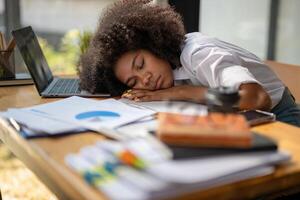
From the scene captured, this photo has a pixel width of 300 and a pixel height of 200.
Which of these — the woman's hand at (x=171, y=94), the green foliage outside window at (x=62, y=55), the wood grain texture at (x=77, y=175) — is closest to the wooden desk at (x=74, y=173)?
the wood grain texture at (x=77, y=175)

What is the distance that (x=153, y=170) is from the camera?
0.54 m

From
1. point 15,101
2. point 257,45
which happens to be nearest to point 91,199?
point 15,101

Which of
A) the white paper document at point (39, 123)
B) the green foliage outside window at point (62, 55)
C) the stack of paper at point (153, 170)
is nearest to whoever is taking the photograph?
the stack of paper at point (153, 170)

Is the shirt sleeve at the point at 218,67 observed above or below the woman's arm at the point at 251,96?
above

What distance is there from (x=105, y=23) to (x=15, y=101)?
396 millimetres

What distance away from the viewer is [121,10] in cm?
143

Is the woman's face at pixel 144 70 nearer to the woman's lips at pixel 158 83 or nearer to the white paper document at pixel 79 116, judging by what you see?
the woman's lips at pixel 158 83

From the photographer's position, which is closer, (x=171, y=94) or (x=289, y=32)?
(x=171, y=94)

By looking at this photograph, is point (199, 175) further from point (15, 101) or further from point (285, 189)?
point (15, 101)

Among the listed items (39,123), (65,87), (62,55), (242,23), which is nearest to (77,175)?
(39,123)

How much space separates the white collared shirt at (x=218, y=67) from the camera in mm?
1098

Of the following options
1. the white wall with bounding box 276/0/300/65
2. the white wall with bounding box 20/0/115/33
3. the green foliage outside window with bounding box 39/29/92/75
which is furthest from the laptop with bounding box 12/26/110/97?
the white wall with bounding box 276/0/300/65

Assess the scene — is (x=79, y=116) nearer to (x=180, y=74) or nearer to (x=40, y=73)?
(x=180, y=74)

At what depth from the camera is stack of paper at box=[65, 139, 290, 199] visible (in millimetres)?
528
